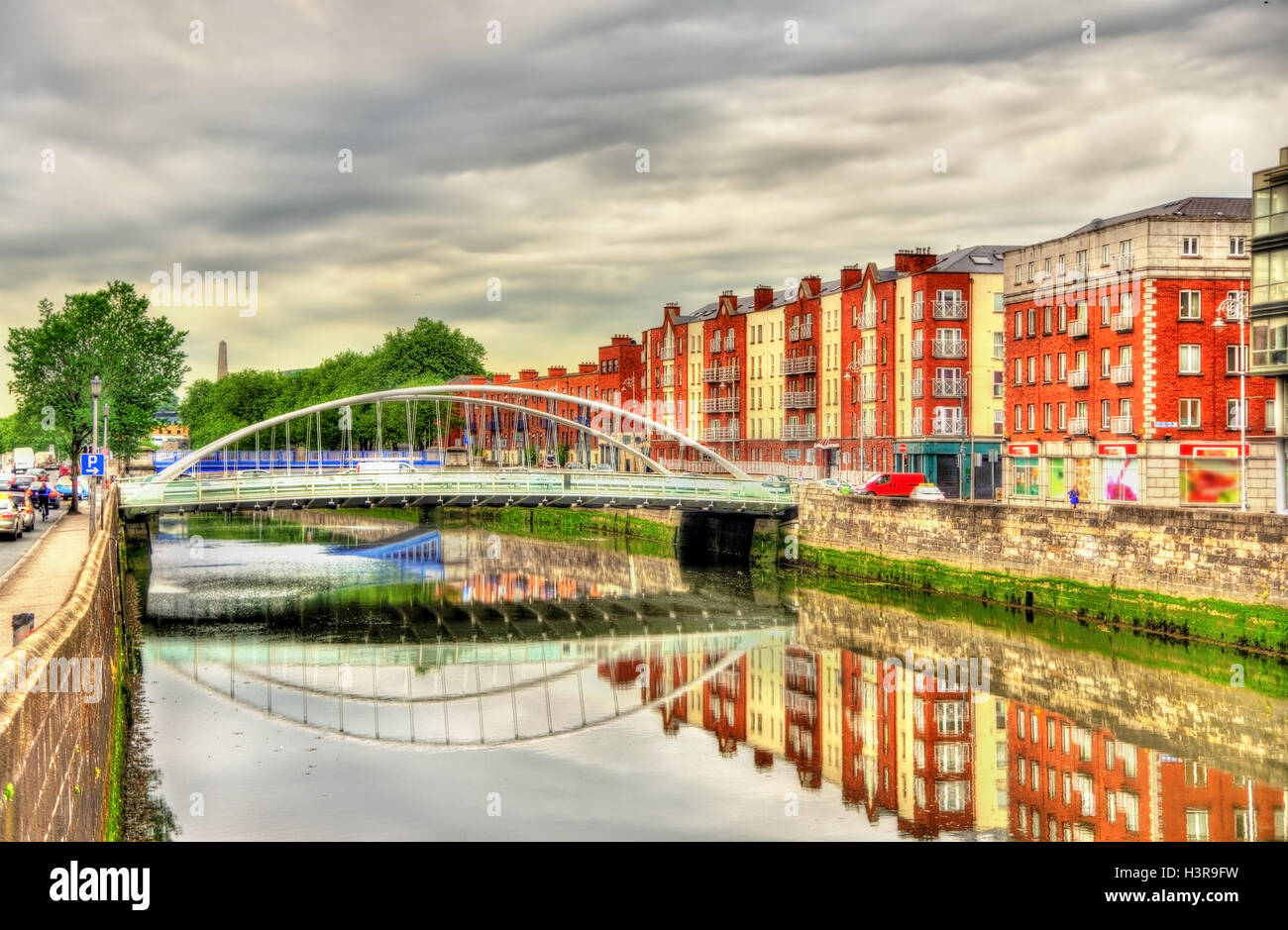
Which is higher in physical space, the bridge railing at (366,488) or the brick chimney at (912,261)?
the brick chimney at (912,261)

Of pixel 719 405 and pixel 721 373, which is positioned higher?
pixel 721 373

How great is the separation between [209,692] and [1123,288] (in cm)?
3694

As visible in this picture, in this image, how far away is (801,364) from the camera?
269 feet

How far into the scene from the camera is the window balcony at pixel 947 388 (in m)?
68.6

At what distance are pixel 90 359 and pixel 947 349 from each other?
4101 centimetres

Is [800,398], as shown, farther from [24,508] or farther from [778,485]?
[24,508]

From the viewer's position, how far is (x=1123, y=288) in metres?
52.3

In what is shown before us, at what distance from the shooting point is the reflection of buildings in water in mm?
20359

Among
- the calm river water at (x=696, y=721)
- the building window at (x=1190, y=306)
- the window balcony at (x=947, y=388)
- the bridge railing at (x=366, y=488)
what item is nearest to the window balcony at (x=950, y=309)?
the window balcony at (x=947, y=388)

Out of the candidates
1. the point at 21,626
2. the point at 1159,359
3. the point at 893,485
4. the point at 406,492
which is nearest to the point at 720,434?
the point at 893,485

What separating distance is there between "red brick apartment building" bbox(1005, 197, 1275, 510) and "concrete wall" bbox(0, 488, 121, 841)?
35616 millimetres

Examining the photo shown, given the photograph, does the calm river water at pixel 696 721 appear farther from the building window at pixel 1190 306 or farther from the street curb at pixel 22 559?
the building window at pixel 1190 306

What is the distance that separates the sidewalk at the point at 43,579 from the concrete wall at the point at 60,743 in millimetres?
563

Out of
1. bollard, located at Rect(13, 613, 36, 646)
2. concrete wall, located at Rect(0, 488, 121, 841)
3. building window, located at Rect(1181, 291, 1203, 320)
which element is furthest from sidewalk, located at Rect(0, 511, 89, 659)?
building window, located at Rect(1181, 291, 1203, 320)
